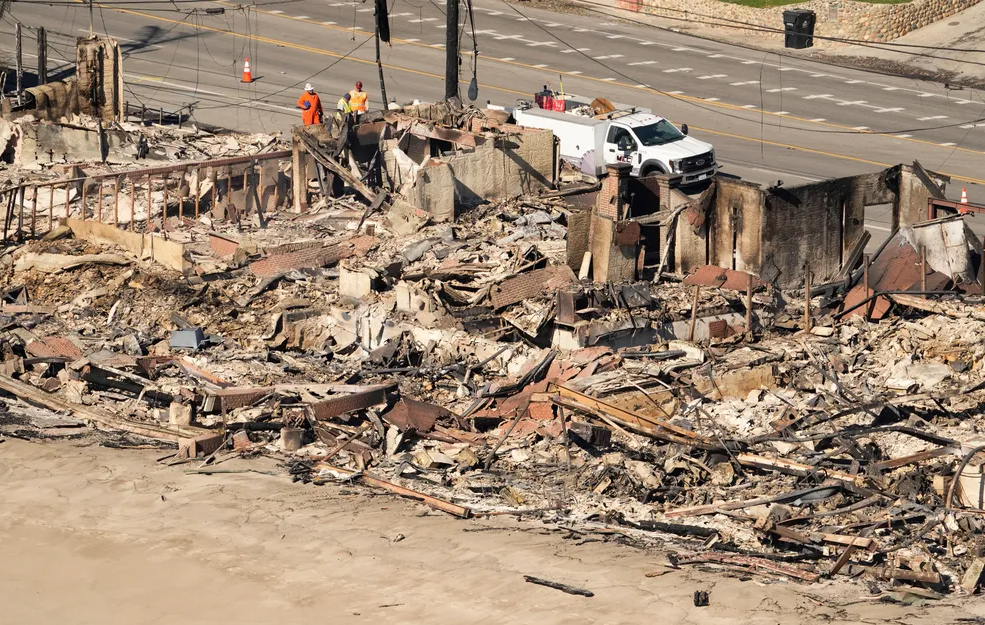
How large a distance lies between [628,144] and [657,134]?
0.71 m

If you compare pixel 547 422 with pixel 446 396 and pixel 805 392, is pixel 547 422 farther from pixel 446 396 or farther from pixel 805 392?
pixel 805 392

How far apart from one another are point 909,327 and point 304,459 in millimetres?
9436

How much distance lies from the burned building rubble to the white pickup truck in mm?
1694

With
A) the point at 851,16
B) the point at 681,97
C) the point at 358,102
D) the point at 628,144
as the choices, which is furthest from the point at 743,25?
the point at 358,102

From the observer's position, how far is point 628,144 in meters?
30.4

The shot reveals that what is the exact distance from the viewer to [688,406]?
763 inches

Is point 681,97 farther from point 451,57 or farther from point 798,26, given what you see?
point 451,57

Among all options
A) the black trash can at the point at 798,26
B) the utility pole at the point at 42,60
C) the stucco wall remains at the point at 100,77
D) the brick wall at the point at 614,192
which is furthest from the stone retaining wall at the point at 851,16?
the utility pole at the point at 42,60

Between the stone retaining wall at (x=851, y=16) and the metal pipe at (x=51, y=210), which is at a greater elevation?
the stone retaining wall at (x=851, y=16)

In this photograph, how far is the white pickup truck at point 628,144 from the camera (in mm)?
29938

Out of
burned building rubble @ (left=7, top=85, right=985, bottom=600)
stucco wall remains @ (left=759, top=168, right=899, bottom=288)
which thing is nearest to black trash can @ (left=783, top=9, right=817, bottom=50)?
burned building rubble @ (left=7, top=85, right=985, bottom=600)

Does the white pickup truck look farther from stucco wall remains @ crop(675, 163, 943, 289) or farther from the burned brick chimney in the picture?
the burned brick chimney

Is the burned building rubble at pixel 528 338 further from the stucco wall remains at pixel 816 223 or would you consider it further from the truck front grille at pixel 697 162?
the truck front grille at pixel 697 162

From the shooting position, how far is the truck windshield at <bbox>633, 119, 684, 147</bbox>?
99.7 ft
